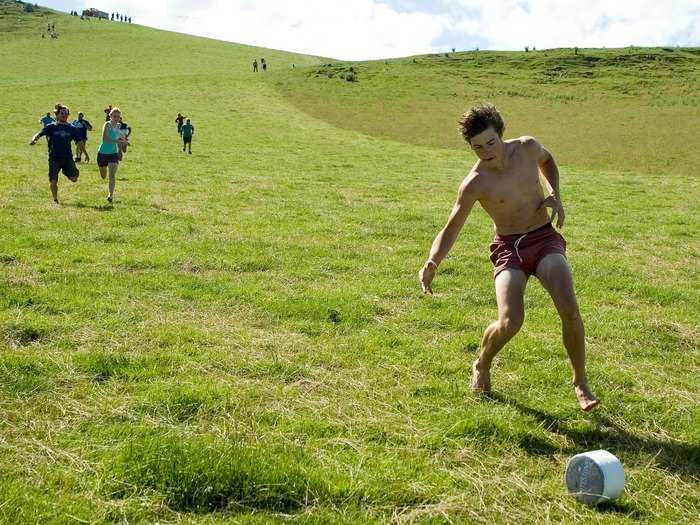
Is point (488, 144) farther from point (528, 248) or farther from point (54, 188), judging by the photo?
point (54, 188)

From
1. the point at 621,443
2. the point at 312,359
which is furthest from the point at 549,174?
the point at 312,359

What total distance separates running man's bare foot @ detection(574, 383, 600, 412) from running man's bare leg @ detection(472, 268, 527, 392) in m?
0.72

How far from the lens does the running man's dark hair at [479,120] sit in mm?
5227

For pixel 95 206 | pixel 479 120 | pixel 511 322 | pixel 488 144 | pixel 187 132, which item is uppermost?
pixel 187 132

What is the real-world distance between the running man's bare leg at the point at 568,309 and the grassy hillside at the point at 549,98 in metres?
26.0

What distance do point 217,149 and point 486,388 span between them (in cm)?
2565

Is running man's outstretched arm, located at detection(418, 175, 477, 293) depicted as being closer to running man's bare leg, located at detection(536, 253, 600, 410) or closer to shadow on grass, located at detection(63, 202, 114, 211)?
running man's bare leg, located at detection(536, 253, 600, 410)

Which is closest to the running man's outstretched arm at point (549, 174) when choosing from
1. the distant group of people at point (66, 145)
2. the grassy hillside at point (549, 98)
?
the distant group of people at point (66, 145)

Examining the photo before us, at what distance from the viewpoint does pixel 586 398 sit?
17.3ft

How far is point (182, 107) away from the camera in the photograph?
47031 millimetres

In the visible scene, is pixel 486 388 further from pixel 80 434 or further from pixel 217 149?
pixel 217 149

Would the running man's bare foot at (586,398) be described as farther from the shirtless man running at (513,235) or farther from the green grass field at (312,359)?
the green grass field at (312,359)

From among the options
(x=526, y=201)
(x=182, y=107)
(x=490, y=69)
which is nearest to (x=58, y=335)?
(x=526, y=201)

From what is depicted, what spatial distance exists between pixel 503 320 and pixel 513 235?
820mm
